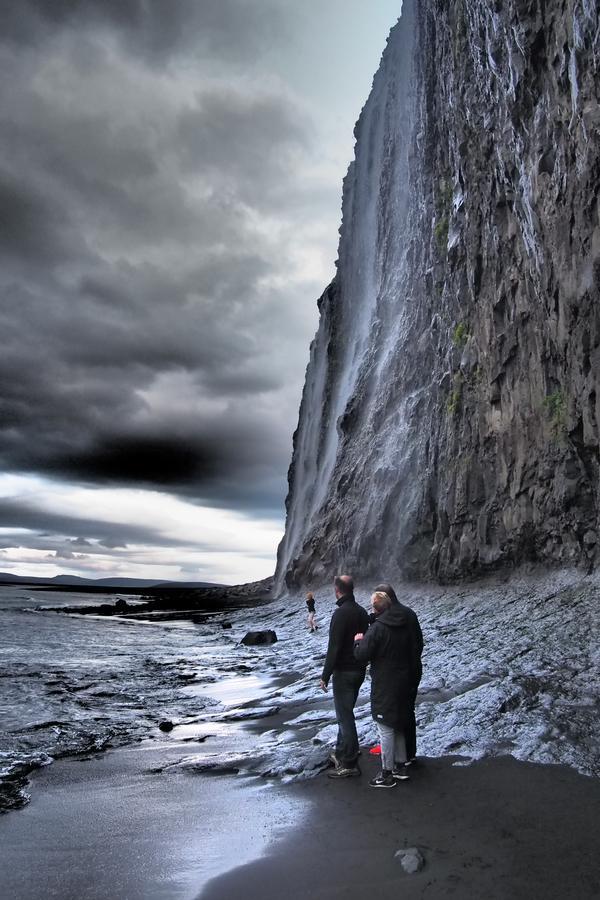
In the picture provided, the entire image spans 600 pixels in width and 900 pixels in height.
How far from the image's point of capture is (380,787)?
6027 millimetres

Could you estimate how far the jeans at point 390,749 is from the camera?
20.1 feet

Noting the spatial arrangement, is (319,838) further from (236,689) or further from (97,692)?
(97,692)

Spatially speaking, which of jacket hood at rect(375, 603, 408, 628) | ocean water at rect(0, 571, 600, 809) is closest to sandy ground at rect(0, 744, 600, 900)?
ocean water at rect(0, 571, 600, 809)

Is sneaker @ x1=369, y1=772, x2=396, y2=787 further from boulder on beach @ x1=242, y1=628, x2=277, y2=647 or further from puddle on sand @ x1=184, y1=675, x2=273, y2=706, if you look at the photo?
boulder on beach @ x1=242, y1=628, x2=277, y2=647

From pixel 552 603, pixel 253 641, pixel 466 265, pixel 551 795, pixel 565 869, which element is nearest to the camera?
pixel 565 869

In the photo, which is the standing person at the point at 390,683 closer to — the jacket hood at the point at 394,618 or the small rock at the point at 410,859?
the jacket hood at the point at 394,618

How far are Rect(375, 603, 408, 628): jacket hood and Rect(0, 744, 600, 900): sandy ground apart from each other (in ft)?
4.89

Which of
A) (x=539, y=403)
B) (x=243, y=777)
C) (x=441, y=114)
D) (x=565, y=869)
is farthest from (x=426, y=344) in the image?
(x=565, y=869)

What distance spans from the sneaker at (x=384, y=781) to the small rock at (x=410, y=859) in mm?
1386

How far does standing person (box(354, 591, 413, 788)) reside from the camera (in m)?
6.12

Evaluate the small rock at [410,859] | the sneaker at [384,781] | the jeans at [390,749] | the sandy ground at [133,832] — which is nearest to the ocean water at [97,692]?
the sandy ground at [133,832]

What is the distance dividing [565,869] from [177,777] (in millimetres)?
4667

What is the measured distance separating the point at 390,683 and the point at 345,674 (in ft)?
2.36

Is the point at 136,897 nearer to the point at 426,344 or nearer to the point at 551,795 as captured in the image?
the point at 551,795
